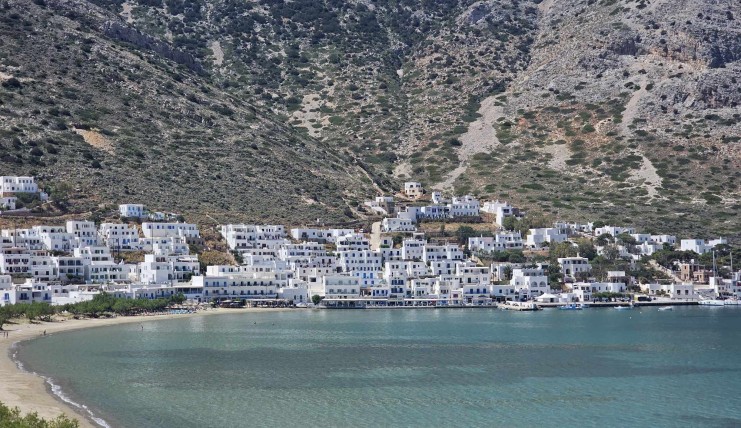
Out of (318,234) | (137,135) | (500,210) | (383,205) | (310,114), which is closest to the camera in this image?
(318,234)

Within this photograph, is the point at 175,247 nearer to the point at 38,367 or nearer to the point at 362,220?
the point at 362,220

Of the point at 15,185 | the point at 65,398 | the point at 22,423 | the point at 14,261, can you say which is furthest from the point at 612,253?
the point at 22,423

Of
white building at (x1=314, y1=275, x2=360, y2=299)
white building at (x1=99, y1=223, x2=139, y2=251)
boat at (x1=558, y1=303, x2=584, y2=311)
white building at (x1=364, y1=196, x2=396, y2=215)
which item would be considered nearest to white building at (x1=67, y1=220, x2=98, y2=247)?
white building at (x1=99, y1=223, x2=139, y2=251)

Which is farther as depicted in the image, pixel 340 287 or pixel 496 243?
pixel 496 243

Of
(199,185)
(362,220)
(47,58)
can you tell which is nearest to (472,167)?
(362,220)

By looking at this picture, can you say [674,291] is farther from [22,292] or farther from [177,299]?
[22,292]

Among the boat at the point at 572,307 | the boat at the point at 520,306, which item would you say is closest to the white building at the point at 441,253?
the boat at the point at 520,306

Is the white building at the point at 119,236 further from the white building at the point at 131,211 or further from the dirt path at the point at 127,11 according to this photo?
the dirt path at the point at 127,11
